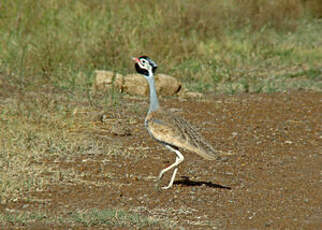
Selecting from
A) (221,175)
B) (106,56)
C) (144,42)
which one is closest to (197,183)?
(221,175)

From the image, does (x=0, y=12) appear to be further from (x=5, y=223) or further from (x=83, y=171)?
(x=5, y=223)

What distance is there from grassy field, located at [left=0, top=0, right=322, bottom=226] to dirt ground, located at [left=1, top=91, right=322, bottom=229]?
366 millimetres

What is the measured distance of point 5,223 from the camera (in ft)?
17.8

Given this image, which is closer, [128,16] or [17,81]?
[17,81]

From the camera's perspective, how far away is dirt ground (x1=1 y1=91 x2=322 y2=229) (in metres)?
5.98

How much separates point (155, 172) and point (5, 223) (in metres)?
2.26

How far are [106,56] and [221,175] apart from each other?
5.69 metres

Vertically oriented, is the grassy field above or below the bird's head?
below

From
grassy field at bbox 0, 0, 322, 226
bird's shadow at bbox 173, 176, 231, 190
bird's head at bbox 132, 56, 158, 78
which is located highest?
bird's head at bbox 132, 56, 158, 78

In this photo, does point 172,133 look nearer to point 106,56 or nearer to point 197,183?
point 197,183

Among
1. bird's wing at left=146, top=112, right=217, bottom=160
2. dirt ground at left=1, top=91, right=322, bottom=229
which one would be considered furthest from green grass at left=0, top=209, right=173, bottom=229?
bird's wing at left=146, top=112, right=217, bottom=160

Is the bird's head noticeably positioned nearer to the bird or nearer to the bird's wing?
the bird

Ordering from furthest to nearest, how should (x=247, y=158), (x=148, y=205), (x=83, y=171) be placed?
(x=247, y=158) < (x=83, y=171) < (x=148, y=205)

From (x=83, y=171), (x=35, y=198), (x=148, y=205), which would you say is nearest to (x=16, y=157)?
(x=83, y=171)
